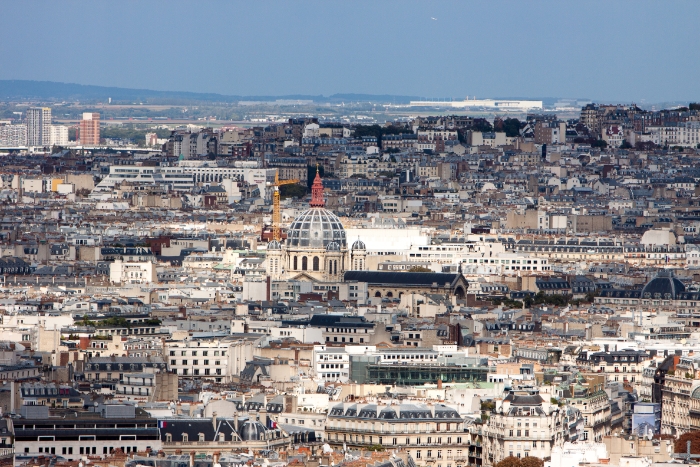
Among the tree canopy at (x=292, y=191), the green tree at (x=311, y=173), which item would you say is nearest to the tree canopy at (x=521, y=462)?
the tree canopy at (x=292, y=191)

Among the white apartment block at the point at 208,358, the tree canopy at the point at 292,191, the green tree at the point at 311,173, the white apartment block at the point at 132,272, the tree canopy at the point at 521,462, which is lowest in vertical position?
the tree canopy at the point at 521,462

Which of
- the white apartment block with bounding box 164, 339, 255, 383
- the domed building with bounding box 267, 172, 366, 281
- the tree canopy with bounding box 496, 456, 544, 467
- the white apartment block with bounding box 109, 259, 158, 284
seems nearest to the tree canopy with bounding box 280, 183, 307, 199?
the domed building with bounding box 267, 172, 366, 281

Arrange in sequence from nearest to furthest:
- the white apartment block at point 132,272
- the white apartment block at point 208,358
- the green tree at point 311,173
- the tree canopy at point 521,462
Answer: the tree canopy at point 521,462 → the white apartment block at point 208,358 → the white apartment block at point 132,272 → the green tree at point 311,173

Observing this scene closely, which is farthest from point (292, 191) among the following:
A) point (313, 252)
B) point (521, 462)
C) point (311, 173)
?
point (521, 462)

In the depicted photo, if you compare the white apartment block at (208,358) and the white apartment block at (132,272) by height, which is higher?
the white apartment block at (132,272)

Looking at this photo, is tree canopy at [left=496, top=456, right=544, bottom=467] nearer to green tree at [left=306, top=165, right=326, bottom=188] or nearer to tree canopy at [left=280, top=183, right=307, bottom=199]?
tree canopy at [left=280, top=183, right=307, bottom=199]

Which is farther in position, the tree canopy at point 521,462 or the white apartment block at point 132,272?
the white apartment block at point 132,272

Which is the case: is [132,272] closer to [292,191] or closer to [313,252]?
[313,252]

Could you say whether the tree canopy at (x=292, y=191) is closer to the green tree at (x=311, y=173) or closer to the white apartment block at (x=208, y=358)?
the green tree at (x=311, y=173)
